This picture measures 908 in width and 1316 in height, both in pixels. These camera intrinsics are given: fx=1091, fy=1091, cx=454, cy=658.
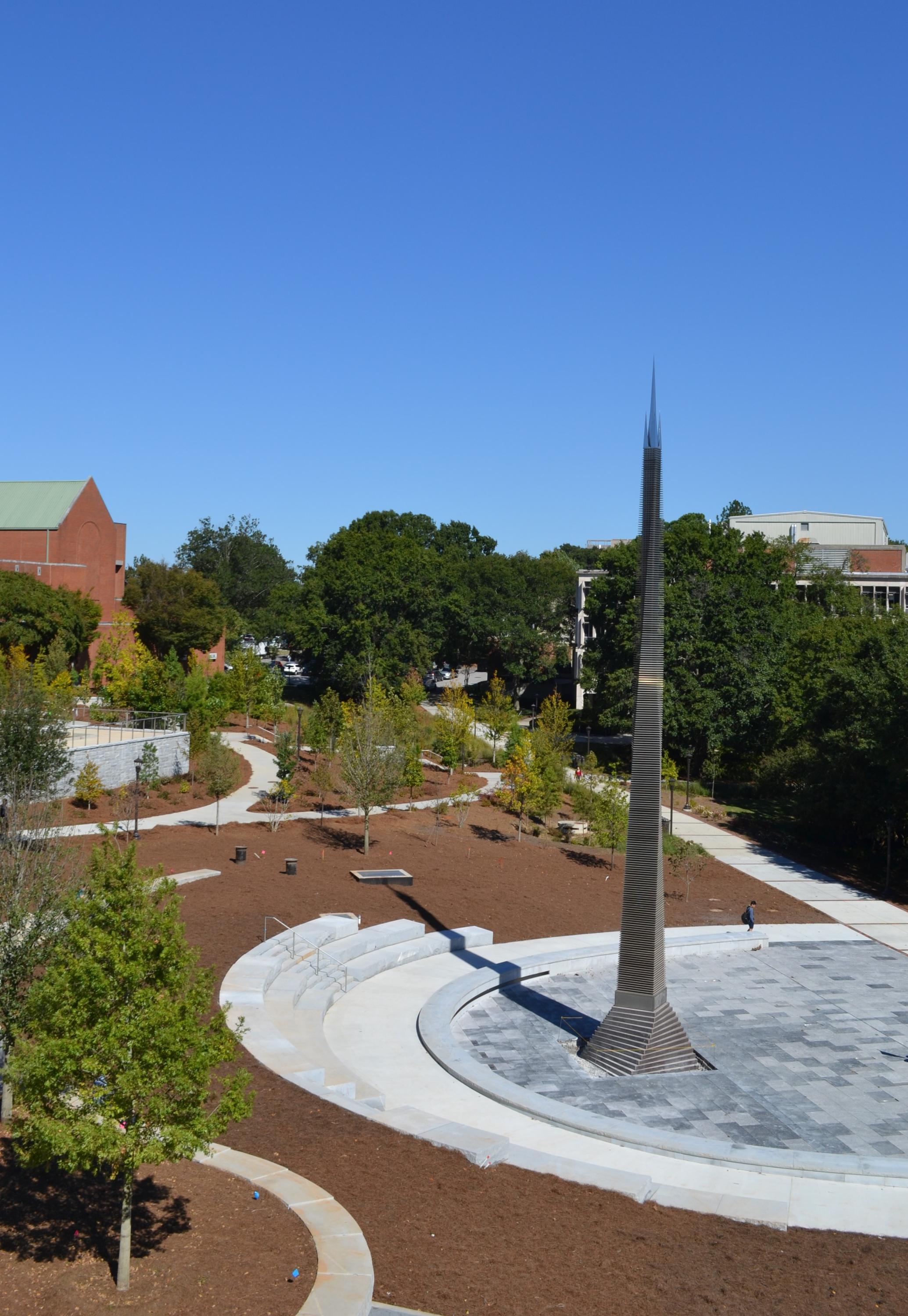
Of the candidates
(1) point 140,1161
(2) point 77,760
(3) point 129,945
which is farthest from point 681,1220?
(2) point 77,760

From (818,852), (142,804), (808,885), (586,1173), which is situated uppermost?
(142,804)

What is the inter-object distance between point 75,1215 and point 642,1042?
984 centimetres

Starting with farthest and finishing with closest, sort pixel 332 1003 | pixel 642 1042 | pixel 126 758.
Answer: pixel 126 758 < pixel 332 1003 < pixel 642 1042

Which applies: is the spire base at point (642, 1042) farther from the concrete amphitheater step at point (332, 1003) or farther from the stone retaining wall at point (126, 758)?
the stone retaining wall at point (126, 758)

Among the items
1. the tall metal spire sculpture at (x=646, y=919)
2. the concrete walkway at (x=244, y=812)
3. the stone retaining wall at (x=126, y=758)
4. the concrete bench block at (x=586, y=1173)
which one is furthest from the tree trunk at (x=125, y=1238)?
the stone retaining wall at (x=126, y=758)

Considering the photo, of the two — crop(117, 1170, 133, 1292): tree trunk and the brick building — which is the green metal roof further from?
crop(117, 1170, 133, 1292): tree trunk

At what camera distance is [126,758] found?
39.0m

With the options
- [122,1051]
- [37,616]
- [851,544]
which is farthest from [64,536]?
[851,544]

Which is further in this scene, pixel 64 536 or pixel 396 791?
pixel 64 536

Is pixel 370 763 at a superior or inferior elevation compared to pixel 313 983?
superior

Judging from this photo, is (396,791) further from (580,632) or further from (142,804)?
(580,632)

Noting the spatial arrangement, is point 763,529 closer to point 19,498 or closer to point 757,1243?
point 19,498

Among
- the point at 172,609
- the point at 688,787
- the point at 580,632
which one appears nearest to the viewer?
the point at 688,787

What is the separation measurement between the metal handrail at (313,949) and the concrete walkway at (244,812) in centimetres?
773
